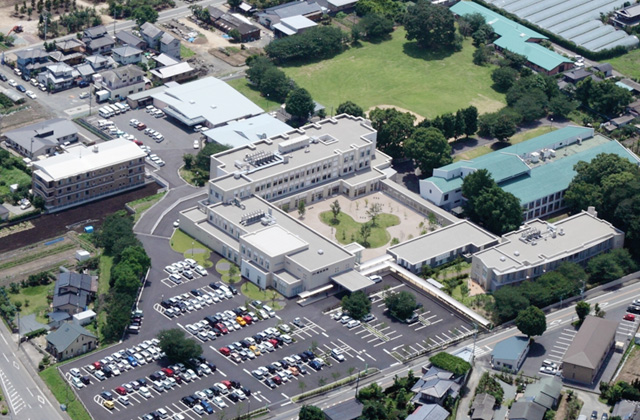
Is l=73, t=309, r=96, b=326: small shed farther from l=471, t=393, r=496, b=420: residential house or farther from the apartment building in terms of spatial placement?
the apartment building

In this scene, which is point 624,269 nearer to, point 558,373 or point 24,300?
point 558,373

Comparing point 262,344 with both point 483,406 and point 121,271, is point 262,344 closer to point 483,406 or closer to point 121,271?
point 121,271

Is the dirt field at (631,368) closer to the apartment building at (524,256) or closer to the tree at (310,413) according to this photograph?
the apartment building at (524,256)

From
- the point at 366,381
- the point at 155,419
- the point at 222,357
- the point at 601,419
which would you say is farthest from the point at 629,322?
the point at 155,419

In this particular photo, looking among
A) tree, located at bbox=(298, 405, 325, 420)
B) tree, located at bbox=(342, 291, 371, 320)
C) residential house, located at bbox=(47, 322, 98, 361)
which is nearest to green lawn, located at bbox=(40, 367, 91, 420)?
residential house, located at bbox=(47, 322, 98, 361)

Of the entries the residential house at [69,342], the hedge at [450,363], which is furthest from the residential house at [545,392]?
the residential house at [69,342]
